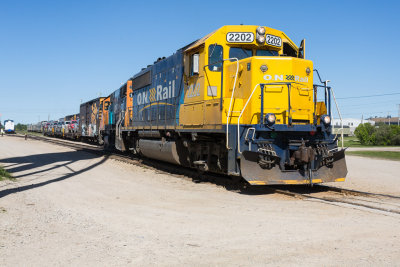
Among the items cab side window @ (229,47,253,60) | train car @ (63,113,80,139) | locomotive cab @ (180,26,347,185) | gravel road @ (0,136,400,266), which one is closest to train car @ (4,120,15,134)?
train car @ (63,113,80,139)

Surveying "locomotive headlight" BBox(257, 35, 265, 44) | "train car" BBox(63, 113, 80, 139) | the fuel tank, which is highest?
"locomotive headlight" BBox(257, 35, 265, 44)

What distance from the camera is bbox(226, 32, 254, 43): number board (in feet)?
29.0

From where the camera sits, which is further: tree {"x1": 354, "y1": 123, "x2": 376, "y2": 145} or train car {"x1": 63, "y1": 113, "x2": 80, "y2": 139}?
tree {"x1": 354, "y1": 123, "x2": 376, "y2": 145}

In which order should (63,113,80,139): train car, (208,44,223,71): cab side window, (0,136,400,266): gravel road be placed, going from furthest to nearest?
(63,113,80,139): train car
(208,44,223,71): cab side window
(0,136,400,266): gravel road

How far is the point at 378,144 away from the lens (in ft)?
136

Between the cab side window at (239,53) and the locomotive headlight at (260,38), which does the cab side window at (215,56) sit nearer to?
the cab side window at (239,53)

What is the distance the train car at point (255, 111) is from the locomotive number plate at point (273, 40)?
0.02 meters

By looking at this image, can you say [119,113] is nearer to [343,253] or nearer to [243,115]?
[243,115]

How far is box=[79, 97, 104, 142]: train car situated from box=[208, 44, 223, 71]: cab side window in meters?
18.3

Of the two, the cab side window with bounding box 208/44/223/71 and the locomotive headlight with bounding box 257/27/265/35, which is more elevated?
the locomotive headlight with bounding box 257/27/265/35

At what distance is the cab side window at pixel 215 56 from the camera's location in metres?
8.91

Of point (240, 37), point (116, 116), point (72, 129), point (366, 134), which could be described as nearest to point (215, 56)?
point (240, 37)

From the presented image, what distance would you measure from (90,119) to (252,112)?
24.8 meters

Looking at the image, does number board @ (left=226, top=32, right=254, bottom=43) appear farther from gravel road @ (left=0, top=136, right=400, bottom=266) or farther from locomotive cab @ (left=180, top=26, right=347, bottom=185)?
gravel road @ (left=0, top=136, right=400, bottom=266)
